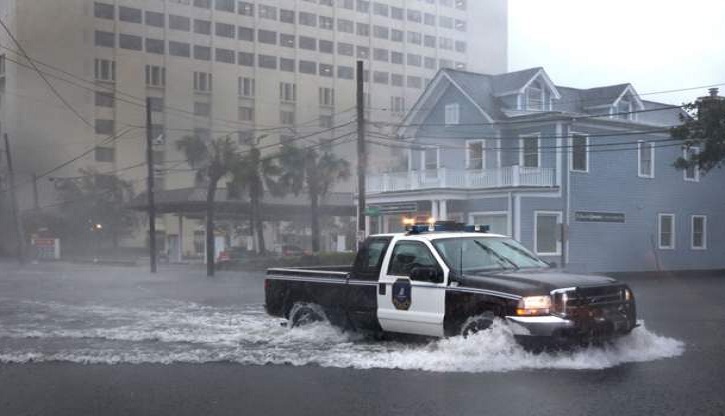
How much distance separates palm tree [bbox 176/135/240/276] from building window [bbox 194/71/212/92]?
4.48ft

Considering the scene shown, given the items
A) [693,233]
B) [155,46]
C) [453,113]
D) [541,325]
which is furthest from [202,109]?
[693,233]

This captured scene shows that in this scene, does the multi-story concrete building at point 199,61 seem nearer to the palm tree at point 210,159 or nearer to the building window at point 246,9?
the building window at point 246,9

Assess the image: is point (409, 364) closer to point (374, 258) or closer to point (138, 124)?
point (374, 258)

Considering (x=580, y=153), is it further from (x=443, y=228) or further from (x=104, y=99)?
(x=104, y=99)

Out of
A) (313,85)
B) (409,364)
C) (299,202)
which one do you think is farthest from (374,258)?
(299,202)

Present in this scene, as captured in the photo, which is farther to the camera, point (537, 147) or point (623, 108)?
point (623, 108)

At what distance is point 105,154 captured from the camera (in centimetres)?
681

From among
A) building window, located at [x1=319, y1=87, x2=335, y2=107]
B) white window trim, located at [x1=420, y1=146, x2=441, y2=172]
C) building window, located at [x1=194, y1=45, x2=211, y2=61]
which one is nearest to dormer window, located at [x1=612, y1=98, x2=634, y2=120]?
white window trim, located at [x1=420, y1=146, x2=441, y2=172]

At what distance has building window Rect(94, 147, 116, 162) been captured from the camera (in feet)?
21.0

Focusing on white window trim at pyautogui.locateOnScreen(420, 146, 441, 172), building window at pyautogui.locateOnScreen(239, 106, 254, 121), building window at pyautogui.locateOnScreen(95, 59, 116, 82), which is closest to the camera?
building window at pyautogui.locateOnScreen(95, 59, 116, 82)

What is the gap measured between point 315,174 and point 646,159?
36.4 ft

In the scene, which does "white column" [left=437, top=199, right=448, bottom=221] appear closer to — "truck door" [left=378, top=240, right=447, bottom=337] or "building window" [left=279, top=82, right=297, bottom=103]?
"building window" [left=279, top=82, right=297, bottom=103]

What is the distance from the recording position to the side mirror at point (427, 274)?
20.1ft

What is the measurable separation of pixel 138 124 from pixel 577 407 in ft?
14.9
